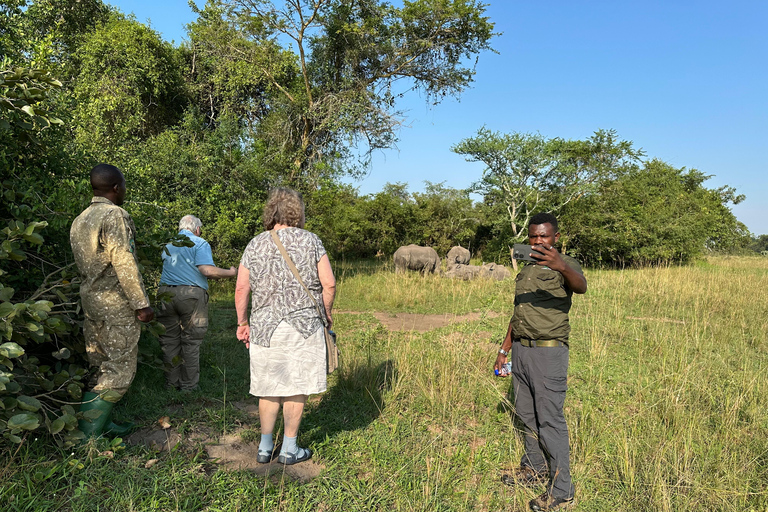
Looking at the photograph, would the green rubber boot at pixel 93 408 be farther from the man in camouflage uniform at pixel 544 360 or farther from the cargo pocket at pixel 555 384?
the cargo pocket at pixel 555 384

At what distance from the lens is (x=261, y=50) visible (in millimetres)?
14969

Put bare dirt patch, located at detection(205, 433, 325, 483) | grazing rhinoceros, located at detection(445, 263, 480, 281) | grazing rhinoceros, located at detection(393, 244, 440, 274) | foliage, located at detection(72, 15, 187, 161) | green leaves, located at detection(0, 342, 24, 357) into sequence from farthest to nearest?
grazing rhinoceros, located at detection(393, 244, 440, 274) → grazing rhinoceros, located at detection(445, 263, 480, 281) → foliage, located at detection(72, 15, 187, 161) → bare dirt patch, located at detection(205, 433, 325, 483) → green leaves, located at detection(0, 342, 24, 357)

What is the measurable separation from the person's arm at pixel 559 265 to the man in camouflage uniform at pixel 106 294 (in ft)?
8.82

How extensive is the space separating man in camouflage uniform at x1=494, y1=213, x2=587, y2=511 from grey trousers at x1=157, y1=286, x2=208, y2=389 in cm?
313

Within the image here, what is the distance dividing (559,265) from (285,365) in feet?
6.20

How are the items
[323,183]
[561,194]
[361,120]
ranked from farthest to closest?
[561,194]
[361,120]
[323,183]

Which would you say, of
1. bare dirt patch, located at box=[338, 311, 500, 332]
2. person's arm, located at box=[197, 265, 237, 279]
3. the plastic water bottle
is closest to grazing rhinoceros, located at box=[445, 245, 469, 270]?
bare dirt patch, located at box=[338, 311, 500, 332]

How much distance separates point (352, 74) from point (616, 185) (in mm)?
12055

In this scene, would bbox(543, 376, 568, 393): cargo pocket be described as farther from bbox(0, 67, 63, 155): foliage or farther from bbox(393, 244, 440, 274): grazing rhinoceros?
bbox(393, 244, 440, 274): grazing rhinoceros

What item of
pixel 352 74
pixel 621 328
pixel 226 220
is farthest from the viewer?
pixel 352 74

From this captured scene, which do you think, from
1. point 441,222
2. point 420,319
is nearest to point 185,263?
point 420,319

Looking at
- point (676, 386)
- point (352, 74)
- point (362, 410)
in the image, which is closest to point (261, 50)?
point (352, 74)

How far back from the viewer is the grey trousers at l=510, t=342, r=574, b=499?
9.41ft

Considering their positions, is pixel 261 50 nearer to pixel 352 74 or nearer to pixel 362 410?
pixel 352 74
